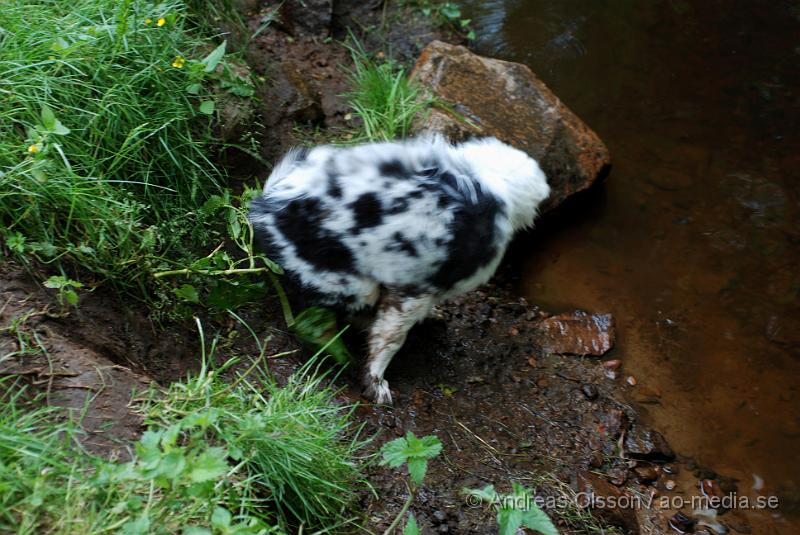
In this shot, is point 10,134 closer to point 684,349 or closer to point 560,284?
point 560,284

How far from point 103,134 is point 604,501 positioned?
284cm

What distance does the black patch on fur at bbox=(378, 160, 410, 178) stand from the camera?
3162 mm

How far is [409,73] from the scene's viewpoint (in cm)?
518

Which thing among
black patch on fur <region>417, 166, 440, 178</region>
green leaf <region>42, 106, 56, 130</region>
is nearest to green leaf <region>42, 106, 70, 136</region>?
green leaf <region>42, 106, 56, 130</region>

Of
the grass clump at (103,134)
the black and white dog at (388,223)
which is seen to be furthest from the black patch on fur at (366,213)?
the grass clump at (103,134)

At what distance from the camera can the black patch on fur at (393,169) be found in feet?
10.4

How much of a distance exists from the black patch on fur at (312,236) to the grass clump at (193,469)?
55cm

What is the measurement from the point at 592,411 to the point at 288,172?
2069mm

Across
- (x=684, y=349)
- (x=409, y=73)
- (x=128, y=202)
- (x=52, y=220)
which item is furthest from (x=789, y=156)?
(x=52, y=220)

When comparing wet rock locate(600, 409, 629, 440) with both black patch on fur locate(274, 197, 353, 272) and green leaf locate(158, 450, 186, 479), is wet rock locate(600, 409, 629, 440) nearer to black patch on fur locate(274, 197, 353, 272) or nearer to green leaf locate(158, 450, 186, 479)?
black patch on fur locate(274, 197, 353, 272)

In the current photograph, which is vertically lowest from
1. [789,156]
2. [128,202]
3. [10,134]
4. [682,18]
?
[789,156]

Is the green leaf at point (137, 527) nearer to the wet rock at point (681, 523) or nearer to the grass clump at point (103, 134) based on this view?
the grass clump at point (103, 134)

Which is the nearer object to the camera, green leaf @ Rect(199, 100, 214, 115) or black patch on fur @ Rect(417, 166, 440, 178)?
black patch on fur @ Rect(417, 166, 440, 178)

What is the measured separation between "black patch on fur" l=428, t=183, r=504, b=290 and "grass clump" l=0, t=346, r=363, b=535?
83 cm
